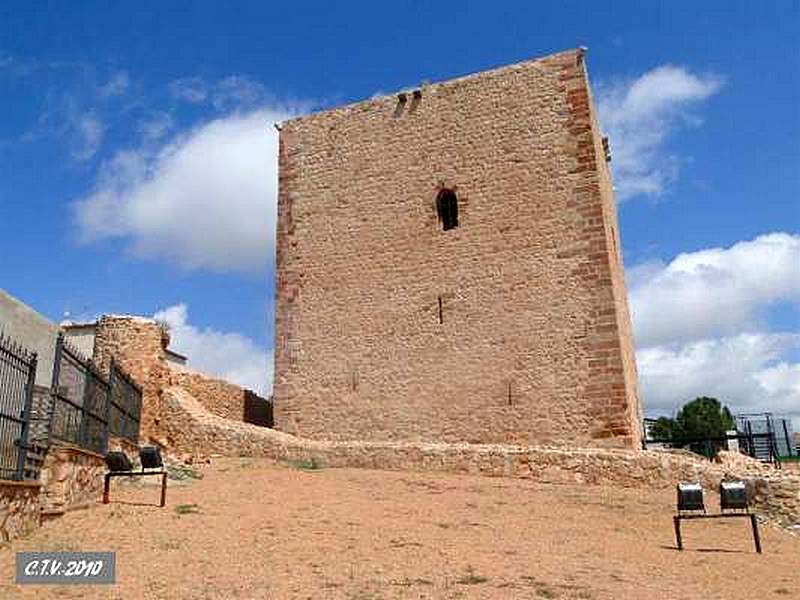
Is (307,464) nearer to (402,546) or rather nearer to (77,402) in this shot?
(77,402)

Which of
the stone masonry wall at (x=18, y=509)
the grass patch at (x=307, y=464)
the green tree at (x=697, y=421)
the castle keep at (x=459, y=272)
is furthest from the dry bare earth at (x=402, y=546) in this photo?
the green tree at (x=697, y=421)

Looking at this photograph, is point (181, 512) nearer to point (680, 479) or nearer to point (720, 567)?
point (720, 567)

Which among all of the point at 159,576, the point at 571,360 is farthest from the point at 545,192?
the point at 159,576

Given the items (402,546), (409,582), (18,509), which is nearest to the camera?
(409,582)

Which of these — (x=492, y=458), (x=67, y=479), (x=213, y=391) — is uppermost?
(x=213, y=391)

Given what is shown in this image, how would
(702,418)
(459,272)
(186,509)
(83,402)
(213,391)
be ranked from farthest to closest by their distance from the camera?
1. (702,418)
2. (213,391)
3. (459,272)
4. (83,402)
5. (186,509)

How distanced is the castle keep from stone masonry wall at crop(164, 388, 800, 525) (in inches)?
70.9

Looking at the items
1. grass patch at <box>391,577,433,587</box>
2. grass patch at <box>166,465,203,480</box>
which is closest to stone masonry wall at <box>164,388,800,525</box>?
grass patch at <box>166,465,203,480</box>

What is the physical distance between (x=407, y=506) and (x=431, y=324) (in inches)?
262

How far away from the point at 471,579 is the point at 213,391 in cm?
1278

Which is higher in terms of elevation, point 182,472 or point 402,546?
point 182,472

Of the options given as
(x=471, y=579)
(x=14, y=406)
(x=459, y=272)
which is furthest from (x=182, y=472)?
(x=459, y=272)

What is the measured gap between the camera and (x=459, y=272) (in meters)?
15.9

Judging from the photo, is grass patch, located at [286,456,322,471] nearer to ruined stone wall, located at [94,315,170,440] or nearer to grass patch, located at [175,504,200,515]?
ruined stone wall, located at [94,315,170,440]
